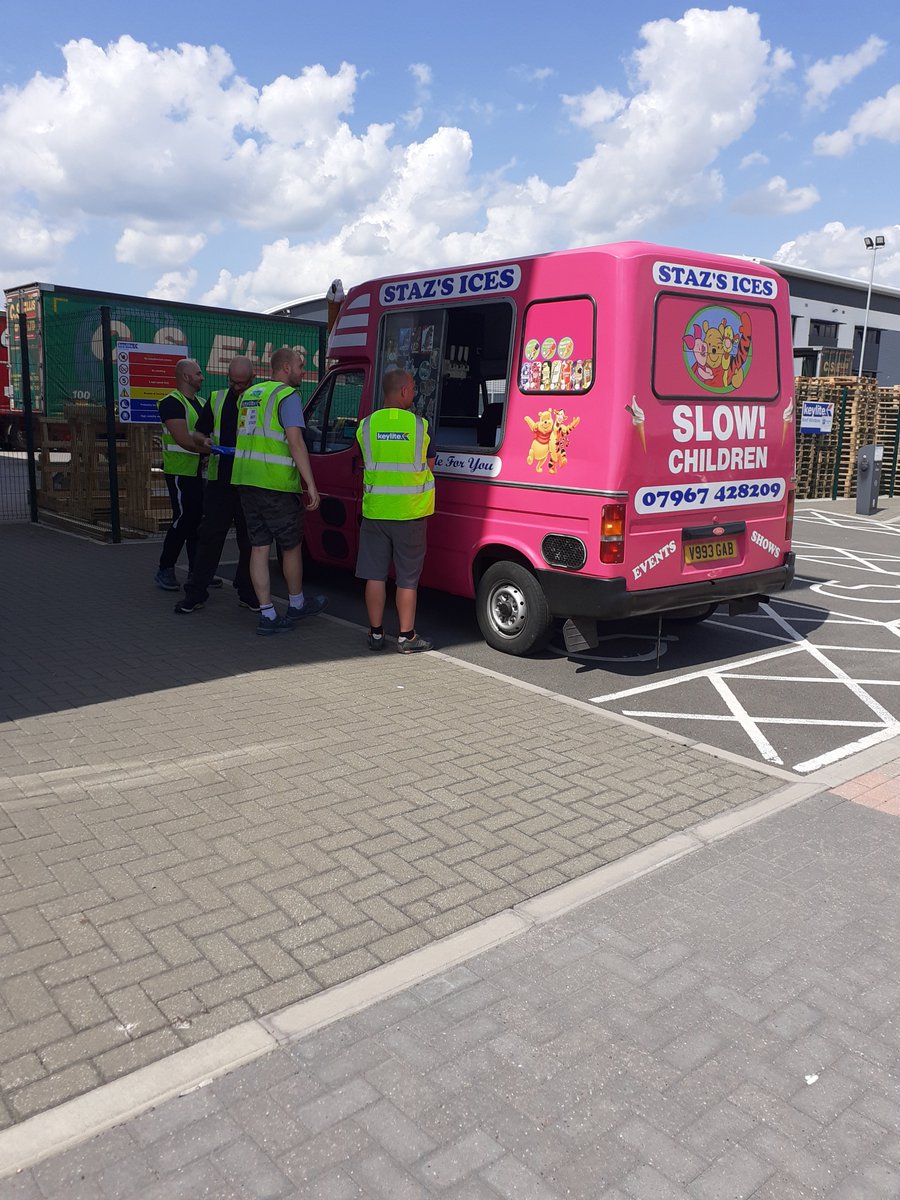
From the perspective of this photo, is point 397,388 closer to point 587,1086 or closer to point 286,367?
point 286,367

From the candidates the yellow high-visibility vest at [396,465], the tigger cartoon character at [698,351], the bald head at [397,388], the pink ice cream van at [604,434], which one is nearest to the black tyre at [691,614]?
the pink ice cream van at [604,434]

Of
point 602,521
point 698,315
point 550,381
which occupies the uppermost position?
point 698,315

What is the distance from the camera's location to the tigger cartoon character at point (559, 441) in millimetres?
6254

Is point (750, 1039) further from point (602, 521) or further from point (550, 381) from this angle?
point (550, 381)

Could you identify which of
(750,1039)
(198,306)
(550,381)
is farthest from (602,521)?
(198,306)

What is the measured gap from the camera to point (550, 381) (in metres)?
6.33

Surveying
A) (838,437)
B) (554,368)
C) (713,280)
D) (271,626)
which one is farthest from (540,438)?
(838,437)

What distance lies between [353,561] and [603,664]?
2662 mm

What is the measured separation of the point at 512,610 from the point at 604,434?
1.56 meters

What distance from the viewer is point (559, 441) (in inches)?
249

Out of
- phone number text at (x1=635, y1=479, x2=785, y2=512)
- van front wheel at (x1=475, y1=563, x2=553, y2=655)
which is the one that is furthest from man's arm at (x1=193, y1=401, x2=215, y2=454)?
phone number text at (x1=635, y1=479, x2=785, y2=512)

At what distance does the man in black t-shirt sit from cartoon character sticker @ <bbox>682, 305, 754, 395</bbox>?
3478 mm

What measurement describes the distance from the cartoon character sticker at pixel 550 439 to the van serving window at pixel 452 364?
0.64m

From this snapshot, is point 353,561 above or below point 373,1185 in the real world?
above
